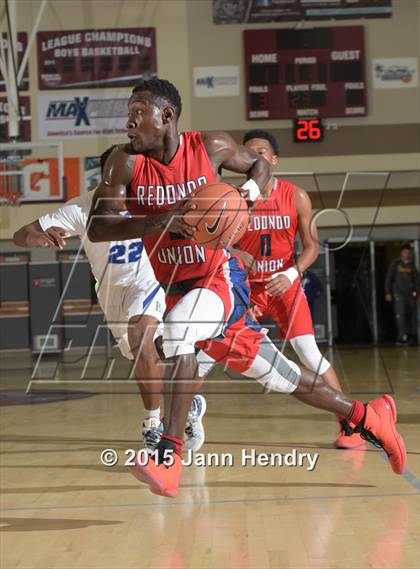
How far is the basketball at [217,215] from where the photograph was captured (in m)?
3.30

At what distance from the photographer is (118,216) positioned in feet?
11.5

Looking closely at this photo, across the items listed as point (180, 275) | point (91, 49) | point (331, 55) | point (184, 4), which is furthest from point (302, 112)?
point (180, 275)

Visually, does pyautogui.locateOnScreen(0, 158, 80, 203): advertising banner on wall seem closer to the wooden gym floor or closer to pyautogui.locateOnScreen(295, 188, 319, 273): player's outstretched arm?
the wooden gym floor

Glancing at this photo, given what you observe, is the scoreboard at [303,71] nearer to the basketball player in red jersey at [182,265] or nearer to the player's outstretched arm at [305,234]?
the player's outstretched arm at [305,234]

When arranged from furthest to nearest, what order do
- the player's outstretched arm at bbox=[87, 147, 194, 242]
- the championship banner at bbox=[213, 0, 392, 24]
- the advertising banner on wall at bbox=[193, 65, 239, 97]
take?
the advertising banner on wall at bbox=[193, 65, 239, 97] < the championship banner at bbox=[213, 0, 392, 24] < the player's outstretched arm at bbox=[87, 147, 194, 242]

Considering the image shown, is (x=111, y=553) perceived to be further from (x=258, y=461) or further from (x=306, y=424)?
(x=306, y=424)

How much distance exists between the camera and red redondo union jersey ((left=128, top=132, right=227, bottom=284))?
3672 millimetres

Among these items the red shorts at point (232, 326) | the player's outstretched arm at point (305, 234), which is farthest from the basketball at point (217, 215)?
the player's outstretched arm at point (305, 234)

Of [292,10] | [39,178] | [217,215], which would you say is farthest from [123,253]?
[292,10]

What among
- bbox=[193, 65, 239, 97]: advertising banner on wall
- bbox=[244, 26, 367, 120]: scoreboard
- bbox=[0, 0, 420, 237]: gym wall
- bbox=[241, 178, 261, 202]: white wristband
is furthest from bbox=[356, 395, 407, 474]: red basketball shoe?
bbox=[193, 65, 239, 97]: advertising banner on wall

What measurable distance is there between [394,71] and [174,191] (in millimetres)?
12957

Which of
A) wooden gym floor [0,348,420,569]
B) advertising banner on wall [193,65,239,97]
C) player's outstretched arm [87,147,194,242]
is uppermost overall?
advertising banner on wall [193,65,239,97]

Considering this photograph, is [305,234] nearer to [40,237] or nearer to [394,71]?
[40,237]

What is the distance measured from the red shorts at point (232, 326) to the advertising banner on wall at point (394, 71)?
12665mm
